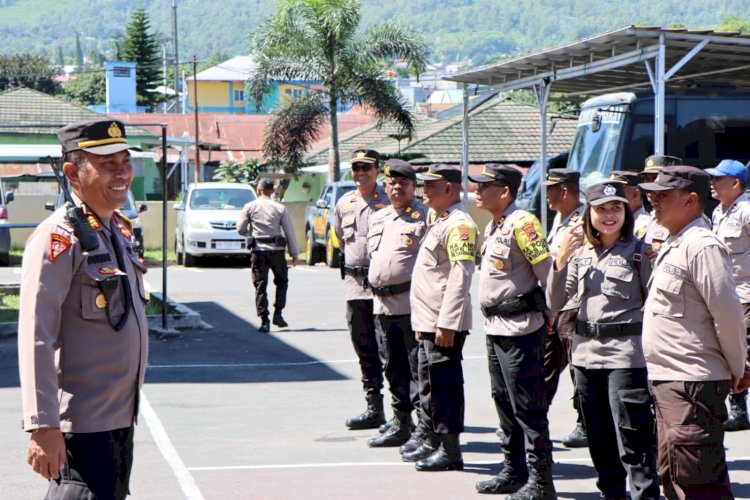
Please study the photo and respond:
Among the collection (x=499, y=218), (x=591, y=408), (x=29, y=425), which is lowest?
(x=591, y=408)

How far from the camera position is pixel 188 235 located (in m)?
24.8

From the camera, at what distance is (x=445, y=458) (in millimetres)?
7484

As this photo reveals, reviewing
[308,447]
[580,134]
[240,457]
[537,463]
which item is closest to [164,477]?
[240,457]

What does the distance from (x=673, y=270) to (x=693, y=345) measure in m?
0.36

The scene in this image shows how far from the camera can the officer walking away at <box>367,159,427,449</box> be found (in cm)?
812

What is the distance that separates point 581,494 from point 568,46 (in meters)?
12.4

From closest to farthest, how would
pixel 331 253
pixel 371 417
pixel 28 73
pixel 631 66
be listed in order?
1. pixel 371 417
2. pixel 631 66
3. pixel 331 253
4. pixel 28 73

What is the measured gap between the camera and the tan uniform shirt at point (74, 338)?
162 inches

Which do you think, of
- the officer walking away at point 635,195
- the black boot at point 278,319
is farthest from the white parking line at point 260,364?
the officer walking away at point 635,195

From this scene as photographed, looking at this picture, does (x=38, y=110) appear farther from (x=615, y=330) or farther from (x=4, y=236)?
(x=615, y=330)

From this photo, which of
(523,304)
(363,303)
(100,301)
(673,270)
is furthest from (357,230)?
A: (100,301)

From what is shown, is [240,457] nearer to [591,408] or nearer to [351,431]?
[351,431]

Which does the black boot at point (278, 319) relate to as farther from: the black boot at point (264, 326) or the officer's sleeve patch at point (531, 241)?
the officer's sleeve patch at point (531, 241)

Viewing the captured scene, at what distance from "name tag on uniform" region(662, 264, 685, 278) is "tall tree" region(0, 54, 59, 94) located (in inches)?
3322
